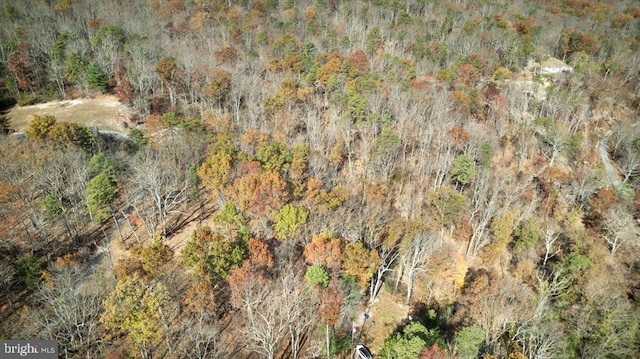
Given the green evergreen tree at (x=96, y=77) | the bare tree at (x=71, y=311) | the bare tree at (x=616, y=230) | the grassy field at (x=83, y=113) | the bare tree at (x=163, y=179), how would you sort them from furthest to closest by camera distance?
the green evergreen tree at (x=96, y=77)
the grassy field at (x=83, y=113)
the bare tree at (x=616, y=230)
the bare tree at (x=163, y=179)
the bare tree at (x=71, y=311)

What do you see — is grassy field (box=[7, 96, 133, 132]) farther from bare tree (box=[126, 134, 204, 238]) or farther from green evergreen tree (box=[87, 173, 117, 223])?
green evergreen tree (box=[87, 173, 117, 223])

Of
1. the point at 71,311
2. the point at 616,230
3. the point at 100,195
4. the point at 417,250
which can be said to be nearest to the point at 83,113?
the point at 100,195

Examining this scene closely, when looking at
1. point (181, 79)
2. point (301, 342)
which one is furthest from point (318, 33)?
point (301, 342)

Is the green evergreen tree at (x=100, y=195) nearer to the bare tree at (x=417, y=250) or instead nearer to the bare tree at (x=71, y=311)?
the bare tree at (x=71, y=311)

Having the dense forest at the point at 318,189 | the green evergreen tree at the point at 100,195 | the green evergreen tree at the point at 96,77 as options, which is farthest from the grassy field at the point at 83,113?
the green evergreen tree at the point at 100,195

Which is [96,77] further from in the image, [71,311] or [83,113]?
[71,311]

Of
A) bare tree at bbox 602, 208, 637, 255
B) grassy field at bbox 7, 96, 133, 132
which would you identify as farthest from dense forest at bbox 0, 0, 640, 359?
grassy field at bbox 7, 96, 133, 132

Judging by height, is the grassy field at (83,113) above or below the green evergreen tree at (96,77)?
below
